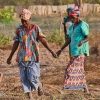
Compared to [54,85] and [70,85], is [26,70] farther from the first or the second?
[54,85]

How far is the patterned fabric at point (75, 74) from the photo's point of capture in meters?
6.93

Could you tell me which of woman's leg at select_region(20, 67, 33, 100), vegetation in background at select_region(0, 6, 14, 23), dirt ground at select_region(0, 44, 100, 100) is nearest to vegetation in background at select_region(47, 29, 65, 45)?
vegetation in background at select_region(0, 6, 14, 23)

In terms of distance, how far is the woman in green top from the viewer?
684cm

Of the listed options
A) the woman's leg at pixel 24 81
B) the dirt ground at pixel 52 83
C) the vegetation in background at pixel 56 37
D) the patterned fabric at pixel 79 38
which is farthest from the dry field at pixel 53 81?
the vegetation in background at pixel 56 37

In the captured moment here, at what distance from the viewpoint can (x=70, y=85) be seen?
703 centimetres

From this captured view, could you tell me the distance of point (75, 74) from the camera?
275 inches

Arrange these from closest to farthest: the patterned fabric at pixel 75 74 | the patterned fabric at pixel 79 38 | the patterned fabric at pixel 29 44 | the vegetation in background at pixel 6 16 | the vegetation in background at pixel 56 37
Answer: the patterned fabric at pixel 29 44 < the patterned fabric at pixel 79 38 < the patterned fabric at pixel 75 74 < the vegetation in background at pixel 6 16 < the vegetation in background at pixel 56 37

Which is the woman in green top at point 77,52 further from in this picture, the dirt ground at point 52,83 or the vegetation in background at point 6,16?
the vegetation in background at point 6,16

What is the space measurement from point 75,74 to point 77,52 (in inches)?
15.6

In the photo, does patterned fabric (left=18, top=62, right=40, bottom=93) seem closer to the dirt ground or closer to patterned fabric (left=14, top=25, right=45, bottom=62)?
patterned fabric (left=14, top=25, right=45, bottom=62)

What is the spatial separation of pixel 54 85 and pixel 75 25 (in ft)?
4.99

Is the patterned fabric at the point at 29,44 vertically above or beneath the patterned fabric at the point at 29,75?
above

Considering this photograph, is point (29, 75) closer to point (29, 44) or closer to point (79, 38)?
point (29, 44)

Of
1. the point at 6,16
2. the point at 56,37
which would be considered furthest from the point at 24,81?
the point at 56,37
